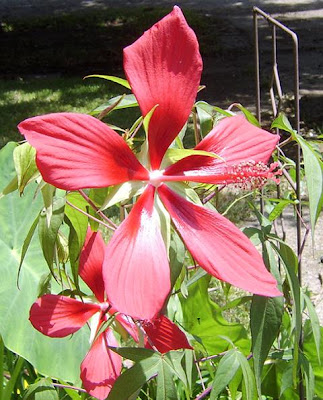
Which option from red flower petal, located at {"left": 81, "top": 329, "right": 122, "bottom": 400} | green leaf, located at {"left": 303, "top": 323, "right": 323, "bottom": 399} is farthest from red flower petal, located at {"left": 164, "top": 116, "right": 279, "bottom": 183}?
green leaf, located at {"left": 303, "top": 323, "right": 323, "bottom": 399}

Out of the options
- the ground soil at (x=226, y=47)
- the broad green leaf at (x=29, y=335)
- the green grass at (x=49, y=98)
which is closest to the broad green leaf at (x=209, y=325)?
the broad green leaf at (x=29, y=335)

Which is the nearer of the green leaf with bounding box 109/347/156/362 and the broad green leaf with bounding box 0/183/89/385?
the green leaf with bounding box 109/347/156/362

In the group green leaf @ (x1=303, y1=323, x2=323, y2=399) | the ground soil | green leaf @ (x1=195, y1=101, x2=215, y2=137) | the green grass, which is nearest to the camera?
green leaf @ (x1=195, y1=101, x2=215, y2=137)

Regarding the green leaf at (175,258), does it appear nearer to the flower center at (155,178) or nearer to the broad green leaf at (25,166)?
the flower center at (155,178)

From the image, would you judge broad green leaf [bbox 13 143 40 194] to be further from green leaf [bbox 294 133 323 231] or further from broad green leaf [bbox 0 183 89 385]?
broad green leaf [bbox 0 183 89 385]

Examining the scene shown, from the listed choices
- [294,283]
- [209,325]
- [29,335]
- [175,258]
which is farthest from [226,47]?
[175,258]

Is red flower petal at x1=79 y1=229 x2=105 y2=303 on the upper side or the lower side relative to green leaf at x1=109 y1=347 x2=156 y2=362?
upper
